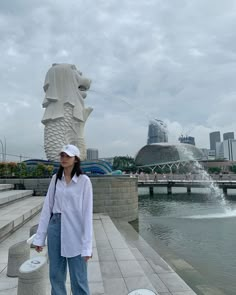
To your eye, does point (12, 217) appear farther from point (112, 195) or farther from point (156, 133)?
point (156, 133)

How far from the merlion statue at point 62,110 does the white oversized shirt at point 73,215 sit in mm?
13720

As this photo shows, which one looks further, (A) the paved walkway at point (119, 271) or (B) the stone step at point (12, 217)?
(B) the stone step at point (12, 217)

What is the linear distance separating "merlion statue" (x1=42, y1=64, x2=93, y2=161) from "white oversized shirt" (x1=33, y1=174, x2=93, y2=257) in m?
13.7

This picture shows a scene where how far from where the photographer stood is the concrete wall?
10938 millimetres

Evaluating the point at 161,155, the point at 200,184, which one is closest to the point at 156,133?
the point at 161,155

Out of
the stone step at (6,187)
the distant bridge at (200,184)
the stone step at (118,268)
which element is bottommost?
the distant bridge at (200,184)

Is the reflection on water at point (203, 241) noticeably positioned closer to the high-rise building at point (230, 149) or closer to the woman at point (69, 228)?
the woman at point (69, 228)

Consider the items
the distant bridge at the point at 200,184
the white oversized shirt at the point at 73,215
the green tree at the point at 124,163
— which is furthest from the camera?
the green tree at the point at 124,163

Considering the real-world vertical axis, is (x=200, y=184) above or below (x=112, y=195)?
below

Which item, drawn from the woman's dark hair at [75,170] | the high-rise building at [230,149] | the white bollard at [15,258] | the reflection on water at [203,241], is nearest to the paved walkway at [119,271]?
A: the white bollard at [15,258]

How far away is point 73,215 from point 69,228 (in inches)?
4.3

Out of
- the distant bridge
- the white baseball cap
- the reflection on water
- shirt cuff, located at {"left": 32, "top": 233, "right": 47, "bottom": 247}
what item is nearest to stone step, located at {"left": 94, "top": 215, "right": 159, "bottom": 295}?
the reflection on water

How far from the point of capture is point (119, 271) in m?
4.52

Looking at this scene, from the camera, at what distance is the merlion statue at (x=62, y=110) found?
16203 mm
